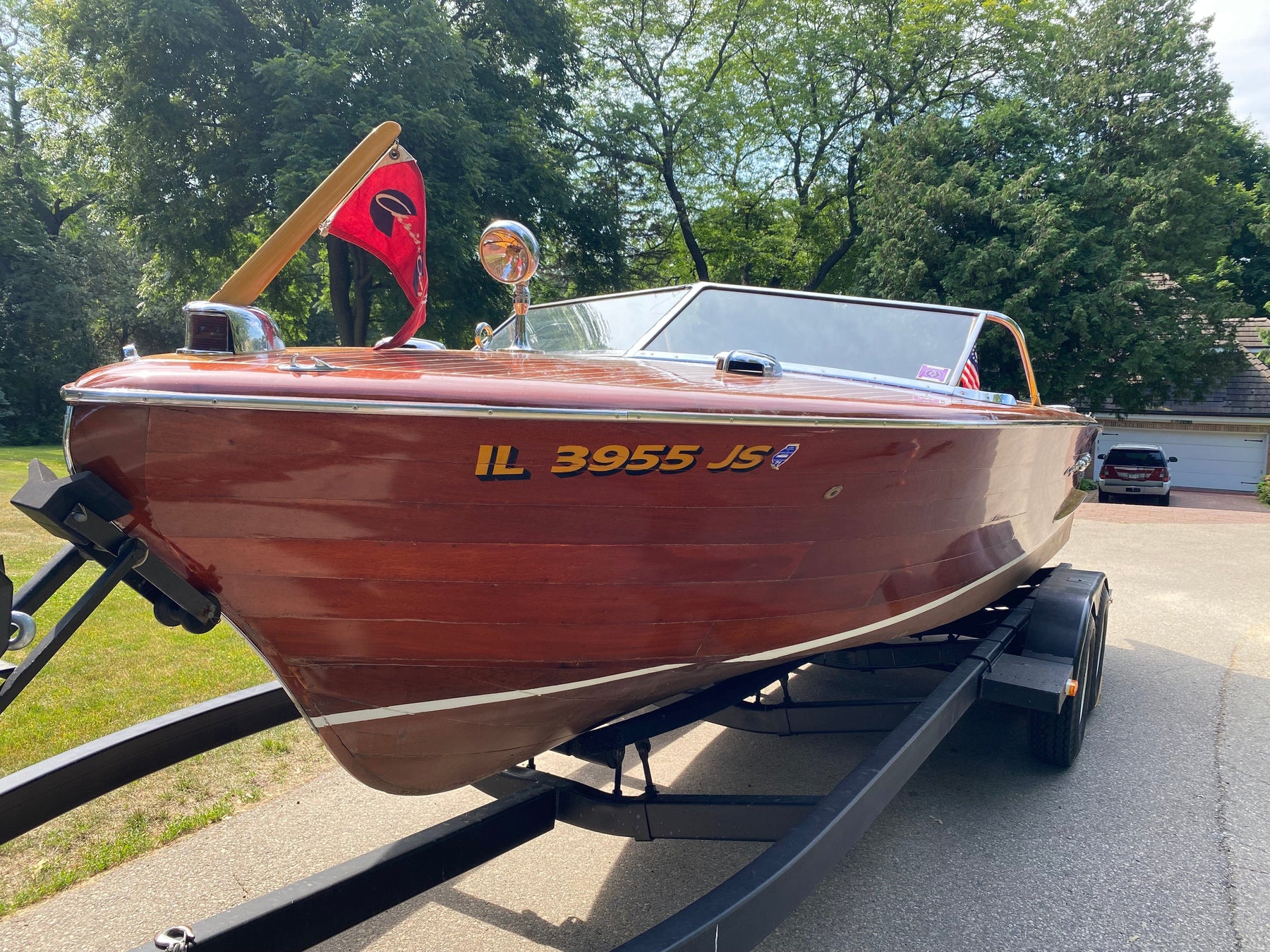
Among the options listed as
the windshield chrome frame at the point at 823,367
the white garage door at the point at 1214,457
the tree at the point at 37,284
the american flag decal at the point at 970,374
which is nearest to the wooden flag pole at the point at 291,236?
the windshield chrome frame at the point at 823,367

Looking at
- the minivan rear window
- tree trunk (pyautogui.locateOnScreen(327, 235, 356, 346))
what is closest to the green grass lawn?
tree trunk (pyautogui.locateOnScreen(327, 235, 356, 346))

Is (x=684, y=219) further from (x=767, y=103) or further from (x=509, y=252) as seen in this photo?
(x=509, y=252)

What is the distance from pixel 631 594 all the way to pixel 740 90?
820 inches

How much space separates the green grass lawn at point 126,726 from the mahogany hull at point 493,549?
1.43 m

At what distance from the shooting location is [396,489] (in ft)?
5.60

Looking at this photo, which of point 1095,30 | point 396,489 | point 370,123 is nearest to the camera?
point 396,489

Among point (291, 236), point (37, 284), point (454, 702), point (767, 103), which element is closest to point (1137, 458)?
point (767, 103)

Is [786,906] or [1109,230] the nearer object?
[786,906]

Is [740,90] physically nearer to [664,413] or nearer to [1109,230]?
[1109,230]

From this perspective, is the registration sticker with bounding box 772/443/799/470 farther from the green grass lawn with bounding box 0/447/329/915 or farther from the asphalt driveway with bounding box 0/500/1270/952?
the green grass lawn with bounding box 0/447/329/915

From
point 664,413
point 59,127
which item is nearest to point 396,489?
point 664,413

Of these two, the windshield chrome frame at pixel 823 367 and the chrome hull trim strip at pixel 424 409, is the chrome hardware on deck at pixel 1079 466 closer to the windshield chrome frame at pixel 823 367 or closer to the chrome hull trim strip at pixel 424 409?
the windshield chrome frame at pixel 823 367

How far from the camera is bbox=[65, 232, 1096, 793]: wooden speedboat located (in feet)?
5.33

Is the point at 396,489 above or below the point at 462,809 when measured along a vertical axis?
above
